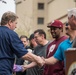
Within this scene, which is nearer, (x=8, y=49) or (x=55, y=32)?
(x=8, y=49)

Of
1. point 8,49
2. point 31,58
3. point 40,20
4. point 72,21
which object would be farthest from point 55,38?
point 40,20

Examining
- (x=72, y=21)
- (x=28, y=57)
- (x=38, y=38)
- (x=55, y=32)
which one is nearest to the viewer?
(x=72, y=21)

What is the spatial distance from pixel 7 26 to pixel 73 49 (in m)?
2.25

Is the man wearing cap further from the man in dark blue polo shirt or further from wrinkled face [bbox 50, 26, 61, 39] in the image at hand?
the man in dark blue polo shirt

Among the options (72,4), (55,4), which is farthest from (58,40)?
(55,4)

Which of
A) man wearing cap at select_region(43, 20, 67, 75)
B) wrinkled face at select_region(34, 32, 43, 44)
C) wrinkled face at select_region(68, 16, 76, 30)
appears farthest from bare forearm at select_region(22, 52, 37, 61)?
wrinkled face at select_region(34, 32, 43, 44)

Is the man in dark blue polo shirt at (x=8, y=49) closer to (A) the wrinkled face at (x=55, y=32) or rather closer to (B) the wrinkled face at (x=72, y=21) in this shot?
(A) the wrinkled face at (x=55, y=32)

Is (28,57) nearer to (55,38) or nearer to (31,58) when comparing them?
(31,58)

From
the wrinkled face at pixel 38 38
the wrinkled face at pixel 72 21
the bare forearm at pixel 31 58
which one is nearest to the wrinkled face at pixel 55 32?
the bare forearm at pixel 31 58

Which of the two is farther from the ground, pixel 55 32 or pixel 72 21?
pixel 72 21

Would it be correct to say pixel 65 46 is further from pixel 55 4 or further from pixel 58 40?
pixel 55 4

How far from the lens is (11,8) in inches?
351

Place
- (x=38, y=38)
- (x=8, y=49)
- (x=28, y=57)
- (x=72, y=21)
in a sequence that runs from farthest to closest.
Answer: (x=38, y=38) < (x=28, y=57) < (x=8, y=49) < (x=72, y=21)

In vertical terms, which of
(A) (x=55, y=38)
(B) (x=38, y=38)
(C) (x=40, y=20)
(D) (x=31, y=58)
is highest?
(A) (x=55, y=38)
